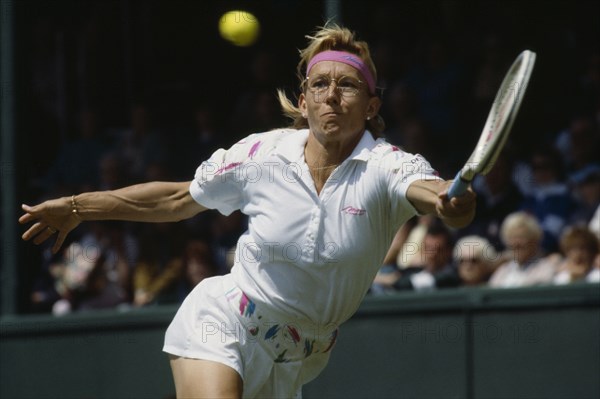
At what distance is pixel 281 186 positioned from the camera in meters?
5.14

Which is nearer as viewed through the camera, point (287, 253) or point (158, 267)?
point (287, 253)

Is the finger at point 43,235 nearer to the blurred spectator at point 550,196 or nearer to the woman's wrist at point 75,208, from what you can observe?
the woman's wrist at point 75,208

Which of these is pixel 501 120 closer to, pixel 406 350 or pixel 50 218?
pixel 50 218

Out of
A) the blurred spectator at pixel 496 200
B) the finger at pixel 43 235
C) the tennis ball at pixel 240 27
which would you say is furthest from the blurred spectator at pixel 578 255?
the tennis ball at pixel 240 27

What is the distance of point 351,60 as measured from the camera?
17.0 feet

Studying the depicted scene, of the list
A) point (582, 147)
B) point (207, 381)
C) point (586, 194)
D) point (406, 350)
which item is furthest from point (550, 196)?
point (207, 381)

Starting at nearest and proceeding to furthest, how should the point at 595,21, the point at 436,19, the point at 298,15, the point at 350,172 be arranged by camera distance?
1. the point at 350,172
2. the point at 595,21
3. the point at 436,19
4. the point at 298,15

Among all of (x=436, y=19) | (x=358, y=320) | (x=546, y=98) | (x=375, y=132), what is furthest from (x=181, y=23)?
(x=375, y=132)

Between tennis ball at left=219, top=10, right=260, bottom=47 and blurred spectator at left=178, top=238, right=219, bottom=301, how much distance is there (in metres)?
2.24

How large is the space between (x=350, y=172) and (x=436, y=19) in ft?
17.4

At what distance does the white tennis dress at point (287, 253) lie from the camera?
5035mm

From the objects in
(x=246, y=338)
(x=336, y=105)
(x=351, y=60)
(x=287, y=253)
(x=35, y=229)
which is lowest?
(x=246, y=338)

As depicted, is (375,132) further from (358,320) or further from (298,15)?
(298,15)

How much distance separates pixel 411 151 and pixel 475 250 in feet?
3.81
